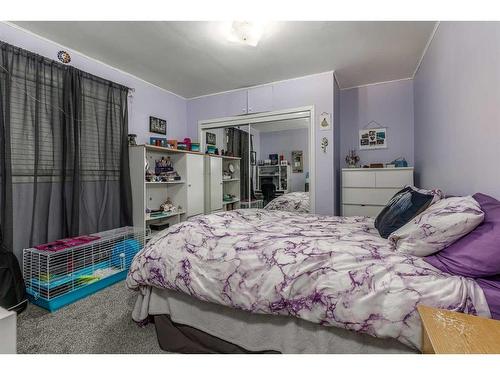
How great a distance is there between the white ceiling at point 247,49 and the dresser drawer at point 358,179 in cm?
132

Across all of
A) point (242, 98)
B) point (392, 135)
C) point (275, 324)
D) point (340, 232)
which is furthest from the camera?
point (242, 98)

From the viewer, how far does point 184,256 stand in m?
1.46

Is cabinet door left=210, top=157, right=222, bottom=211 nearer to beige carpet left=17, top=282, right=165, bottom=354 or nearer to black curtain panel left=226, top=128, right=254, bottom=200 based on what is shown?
black curtain panel left=226, top=128, right=254, bottom=200

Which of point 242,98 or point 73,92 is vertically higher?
point 242,98

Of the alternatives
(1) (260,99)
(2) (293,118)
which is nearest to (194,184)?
(1) (260,99)

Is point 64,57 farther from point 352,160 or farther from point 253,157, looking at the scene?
point 352,160

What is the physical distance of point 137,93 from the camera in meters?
3.38

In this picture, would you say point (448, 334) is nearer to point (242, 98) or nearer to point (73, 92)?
point (73, 92)

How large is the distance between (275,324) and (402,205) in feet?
3.74

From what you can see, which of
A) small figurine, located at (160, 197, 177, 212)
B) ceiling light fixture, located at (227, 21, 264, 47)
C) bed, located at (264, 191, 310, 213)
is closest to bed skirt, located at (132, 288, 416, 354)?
small figurine, located at (160, 197, 177, 212)

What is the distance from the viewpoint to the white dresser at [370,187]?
3.03 meters

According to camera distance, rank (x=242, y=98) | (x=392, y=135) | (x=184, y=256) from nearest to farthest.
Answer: (x=184, y=256) → (x=392, y=135) → (x=242, y=98)

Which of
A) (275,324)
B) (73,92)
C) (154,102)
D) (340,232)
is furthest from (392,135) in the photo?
(73,92)

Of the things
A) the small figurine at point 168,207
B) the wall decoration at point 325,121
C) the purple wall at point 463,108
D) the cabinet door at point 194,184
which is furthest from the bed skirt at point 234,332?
the wall decoration at point 325,121
